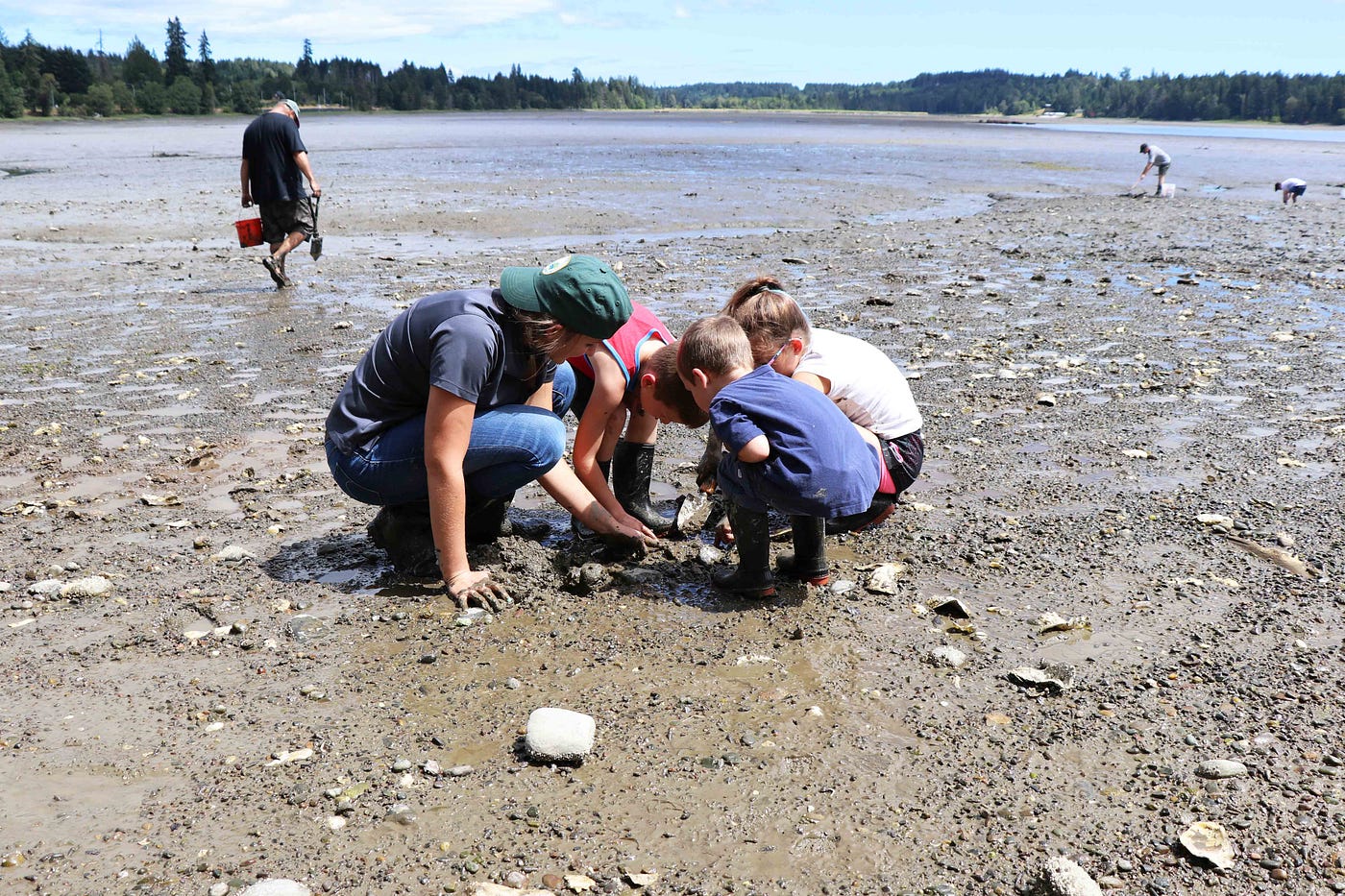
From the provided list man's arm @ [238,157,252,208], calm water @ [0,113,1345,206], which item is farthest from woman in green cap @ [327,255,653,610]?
calm water @ [0,113,1345,206]

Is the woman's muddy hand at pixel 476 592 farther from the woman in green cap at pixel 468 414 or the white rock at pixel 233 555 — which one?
the white rock at pixel 233 555

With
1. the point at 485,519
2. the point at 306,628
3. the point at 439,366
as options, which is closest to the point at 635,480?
the point at 485,519

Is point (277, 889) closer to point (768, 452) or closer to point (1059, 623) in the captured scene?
point (768, 452)

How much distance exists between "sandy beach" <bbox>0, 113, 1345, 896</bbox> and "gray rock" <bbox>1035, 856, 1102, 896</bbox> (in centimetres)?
3

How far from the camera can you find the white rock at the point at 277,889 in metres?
2.32

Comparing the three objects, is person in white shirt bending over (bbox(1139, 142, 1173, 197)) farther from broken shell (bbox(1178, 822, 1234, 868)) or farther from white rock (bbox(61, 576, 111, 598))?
white rock (bbox(61, 576, 111, 598))

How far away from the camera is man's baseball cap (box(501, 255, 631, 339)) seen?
3.50 metres

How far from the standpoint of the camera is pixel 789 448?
144 inches

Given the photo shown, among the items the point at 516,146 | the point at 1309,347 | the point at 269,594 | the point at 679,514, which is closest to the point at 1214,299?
the point at 1309,347

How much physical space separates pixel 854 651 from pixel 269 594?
7.36 ft

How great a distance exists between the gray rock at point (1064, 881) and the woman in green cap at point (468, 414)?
2.15 meters

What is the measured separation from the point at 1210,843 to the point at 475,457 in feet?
8.88

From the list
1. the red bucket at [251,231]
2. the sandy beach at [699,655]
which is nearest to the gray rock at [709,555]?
the sandy beach at [699,655]

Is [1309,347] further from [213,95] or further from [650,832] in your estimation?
[213,95]
